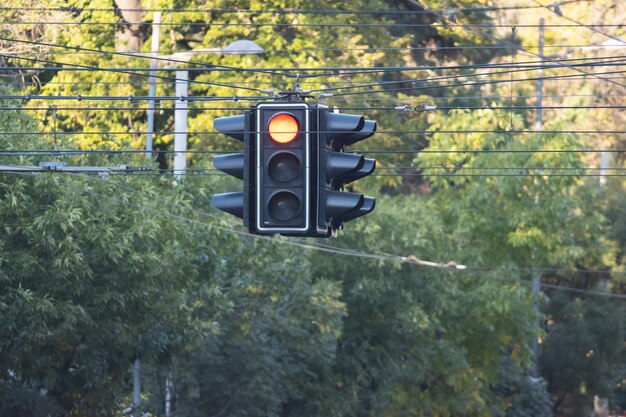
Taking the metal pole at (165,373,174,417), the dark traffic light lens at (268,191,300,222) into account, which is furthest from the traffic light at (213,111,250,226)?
the metal pole at (165,373,174,417)

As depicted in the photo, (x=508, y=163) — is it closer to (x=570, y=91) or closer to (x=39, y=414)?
(x=39, y=414)

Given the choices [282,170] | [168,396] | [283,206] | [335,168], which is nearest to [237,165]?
[282,170]

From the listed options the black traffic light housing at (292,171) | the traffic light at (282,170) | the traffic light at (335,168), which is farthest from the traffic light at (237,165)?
the traffic light at (335,168)

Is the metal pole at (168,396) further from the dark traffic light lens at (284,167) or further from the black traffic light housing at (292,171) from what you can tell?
the dark traffic light lens at (284,167)

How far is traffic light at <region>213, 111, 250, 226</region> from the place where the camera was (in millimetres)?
9742

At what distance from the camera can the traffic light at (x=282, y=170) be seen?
955 centimetres

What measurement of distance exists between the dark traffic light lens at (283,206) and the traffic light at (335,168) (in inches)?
6.8

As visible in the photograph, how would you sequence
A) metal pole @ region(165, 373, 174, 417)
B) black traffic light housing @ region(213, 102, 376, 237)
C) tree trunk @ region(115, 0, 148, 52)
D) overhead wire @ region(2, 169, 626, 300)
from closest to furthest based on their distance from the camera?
1. black traffic light housing @ region(213, 102, 376, 237)
2. overhead wire @ region(2, 169, 626, 300)
3. metal pole @ region(165, 373, 174, 417)
4. tree trunk @ region(115, 0, 148, 52)

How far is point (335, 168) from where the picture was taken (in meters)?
9.70

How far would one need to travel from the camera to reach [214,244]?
78.9ft

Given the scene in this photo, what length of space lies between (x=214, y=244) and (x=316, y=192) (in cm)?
1459

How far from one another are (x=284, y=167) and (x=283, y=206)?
269 mm

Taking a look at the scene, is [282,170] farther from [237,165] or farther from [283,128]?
[237,165]

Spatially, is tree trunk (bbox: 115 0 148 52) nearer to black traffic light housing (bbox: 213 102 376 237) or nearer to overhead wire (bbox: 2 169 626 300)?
overhead wire (bbox: 2 169 626 300)
